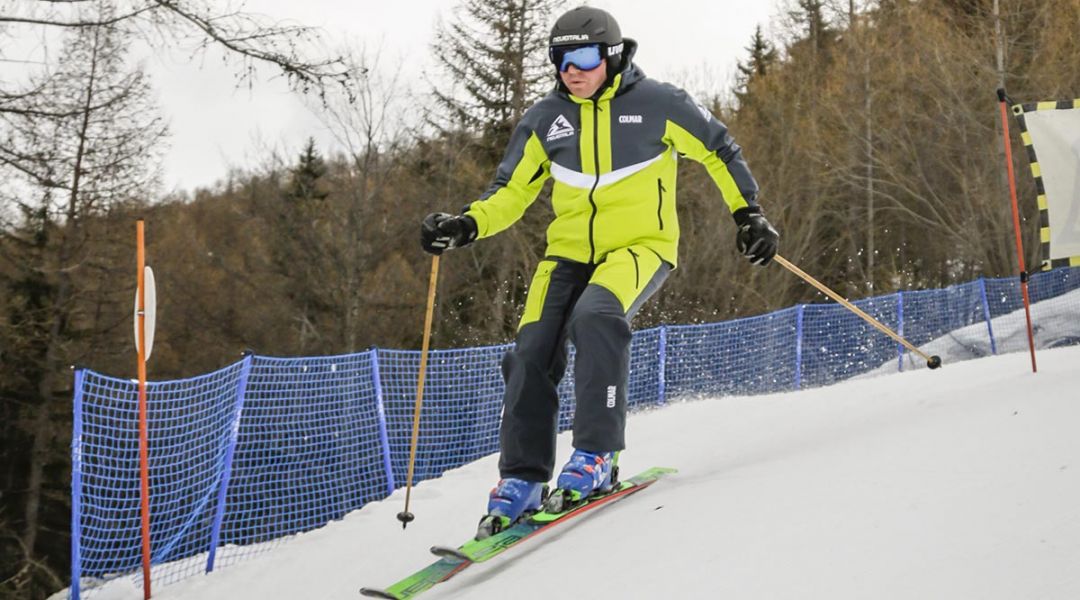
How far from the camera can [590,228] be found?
4008mm

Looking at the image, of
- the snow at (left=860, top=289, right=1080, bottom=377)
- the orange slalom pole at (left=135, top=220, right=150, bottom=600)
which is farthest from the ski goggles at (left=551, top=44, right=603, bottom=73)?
the snow at (left=860, top=289, right=1080, bottom=377)

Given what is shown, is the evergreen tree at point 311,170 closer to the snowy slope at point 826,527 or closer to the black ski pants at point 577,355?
the snowy slope at point 826,527

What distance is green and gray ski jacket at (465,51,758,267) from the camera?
3.97 m

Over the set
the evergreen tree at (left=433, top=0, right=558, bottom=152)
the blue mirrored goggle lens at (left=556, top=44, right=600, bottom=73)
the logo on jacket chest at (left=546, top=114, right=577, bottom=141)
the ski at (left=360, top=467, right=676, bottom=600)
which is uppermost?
the evergreen tree at (left=433, top=0, right=558, bottom=152)

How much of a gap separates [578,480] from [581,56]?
1.75 m

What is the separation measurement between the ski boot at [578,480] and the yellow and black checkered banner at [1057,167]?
281 centimetres

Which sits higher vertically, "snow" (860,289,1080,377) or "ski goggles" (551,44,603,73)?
"ski goggles" (551,44,603,73)

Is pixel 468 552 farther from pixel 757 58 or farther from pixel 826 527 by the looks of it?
pixel 757 58

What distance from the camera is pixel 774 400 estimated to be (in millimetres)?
7223

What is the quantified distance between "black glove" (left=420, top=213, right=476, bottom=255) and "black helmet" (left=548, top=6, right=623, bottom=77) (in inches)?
31.9

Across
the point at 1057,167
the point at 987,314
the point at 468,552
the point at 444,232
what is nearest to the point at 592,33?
the point at 444,232

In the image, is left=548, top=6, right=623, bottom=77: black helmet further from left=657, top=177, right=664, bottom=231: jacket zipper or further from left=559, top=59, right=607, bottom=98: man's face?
left=657, top=177, right=664, bottom=231: jacket zipper

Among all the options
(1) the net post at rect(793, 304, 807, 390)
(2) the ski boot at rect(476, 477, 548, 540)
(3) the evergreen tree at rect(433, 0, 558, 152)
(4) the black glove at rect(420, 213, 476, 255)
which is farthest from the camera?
(3) the evergreen tree at rect(433, 0, 558, 152)

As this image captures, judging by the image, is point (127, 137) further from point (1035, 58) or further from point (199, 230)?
point (199, 230)
